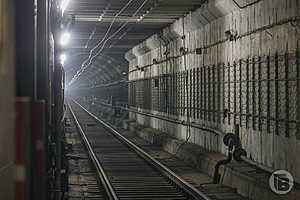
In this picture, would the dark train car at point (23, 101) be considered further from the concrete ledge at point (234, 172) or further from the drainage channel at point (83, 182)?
the drainage channel at point (83, 182)

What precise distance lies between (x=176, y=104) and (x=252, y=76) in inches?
399

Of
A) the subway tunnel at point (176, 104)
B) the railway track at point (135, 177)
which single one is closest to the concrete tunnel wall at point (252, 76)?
the subway tunnel at point (176, 104)

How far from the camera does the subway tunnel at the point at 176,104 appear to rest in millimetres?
4273

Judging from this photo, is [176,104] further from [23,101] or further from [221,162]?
[23,101]

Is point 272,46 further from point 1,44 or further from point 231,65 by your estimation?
point 1,44

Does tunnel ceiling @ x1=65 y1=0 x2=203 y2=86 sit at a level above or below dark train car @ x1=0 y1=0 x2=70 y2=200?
above

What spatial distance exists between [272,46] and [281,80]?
99 centimetres

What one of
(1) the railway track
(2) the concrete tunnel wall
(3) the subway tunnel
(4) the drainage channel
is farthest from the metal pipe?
(4) the drainage channel

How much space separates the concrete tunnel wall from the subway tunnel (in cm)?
3

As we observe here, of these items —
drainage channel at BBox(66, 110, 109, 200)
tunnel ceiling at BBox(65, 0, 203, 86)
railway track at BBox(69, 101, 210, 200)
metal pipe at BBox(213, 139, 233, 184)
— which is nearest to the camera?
railway track at BBox(69, 101, 210, 200)

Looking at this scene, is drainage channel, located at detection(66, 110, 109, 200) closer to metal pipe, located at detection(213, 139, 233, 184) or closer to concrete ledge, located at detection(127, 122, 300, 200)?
metal pipe, located at detection(213, 139, 233, 184)

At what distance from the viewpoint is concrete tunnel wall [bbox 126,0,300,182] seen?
10961 mm

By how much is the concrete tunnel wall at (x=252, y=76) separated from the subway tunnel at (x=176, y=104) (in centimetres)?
3

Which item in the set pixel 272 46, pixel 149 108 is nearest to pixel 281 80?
pixel 272 46
